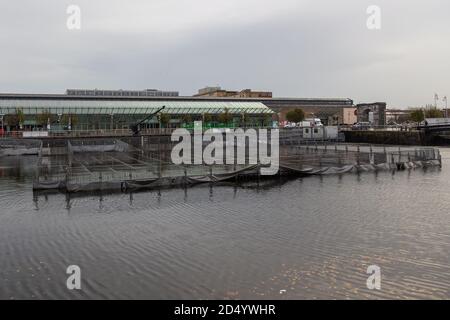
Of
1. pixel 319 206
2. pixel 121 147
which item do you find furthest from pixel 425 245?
pixel 121 147

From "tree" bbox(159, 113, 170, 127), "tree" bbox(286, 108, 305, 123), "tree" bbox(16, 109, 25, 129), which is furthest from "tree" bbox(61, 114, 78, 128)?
"tree" bbox(286, 108, 305, 123)

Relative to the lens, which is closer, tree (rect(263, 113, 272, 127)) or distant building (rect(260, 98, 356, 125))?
tree (rect(263, 113, 272, 127))

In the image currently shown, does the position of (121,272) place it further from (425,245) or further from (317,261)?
(425,245)

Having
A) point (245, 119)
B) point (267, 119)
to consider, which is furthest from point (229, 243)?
point (267, 119)

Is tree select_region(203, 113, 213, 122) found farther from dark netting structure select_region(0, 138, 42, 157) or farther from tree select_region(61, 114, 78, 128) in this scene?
dark netting structure select_region(0, 138, 42, 157)

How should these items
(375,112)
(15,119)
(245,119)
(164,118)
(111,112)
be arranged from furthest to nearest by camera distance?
1. (375,112)
2. (245,119)
3. (164,118)
4. (111,112)
5. (15,119)

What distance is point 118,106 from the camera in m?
96.1

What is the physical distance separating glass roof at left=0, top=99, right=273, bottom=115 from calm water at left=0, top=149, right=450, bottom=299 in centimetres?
6795

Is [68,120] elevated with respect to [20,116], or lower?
lower

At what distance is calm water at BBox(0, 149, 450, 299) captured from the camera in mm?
11906

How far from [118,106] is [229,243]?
84.4 m

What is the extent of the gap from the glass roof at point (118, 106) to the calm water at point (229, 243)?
6795 cm

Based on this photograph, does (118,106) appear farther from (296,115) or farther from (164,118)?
(296,115)

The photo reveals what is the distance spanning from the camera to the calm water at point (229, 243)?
11906mm
